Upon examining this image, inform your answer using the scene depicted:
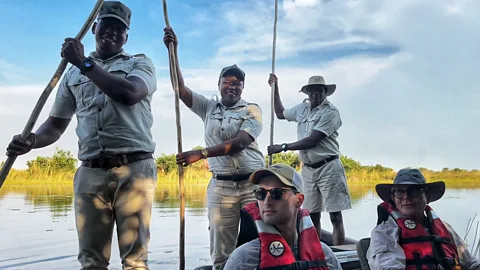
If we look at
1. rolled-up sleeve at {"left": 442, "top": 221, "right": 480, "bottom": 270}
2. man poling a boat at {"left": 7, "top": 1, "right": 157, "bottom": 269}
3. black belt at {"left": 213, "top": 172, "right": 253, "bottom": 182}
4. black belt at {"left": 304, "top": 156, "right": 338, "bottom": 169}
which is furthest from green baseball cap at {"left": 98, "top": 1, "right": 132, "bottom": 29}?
black belt at {"left": 304, "top": 156, "right": 338, "bottom": 169}

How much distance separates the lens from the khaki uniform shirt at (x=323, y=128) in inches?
177

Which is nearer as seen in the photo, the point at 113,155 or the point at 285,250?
the point at 285,250

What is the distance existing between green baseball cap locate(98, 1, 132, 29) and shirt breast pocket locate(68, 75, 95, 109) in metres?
0.35

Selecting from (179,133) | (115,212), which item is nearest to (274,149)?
(179,133)

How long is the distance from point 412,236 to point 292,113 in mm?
2500

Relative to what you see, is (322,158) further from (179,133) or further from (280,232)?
(280,232)

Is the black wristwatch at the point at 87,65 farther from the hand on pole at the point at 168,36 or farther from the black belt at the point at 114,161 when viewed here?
the hand on pole at the point at 168,36

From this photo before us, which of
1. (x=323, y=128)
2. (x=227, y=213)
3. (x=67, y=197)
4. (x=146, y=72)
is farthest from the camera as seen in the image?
(x=67, y=197)

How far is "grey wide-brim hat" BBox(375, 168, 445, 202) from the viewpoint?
2.78m

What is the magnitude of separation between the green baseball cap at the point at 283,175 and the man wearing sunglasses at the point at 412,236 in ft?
2.59

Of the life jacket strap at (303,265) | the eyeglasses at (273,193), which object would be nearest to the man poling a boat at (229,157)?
the eyeglasses at (273,193)

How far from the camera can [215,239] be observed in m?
3.37

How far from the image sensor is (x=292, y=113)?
505cm

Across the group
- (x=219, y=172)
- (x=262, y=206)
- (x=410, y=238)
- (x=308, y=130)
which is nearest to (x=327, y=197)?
(x=308, y=130)
